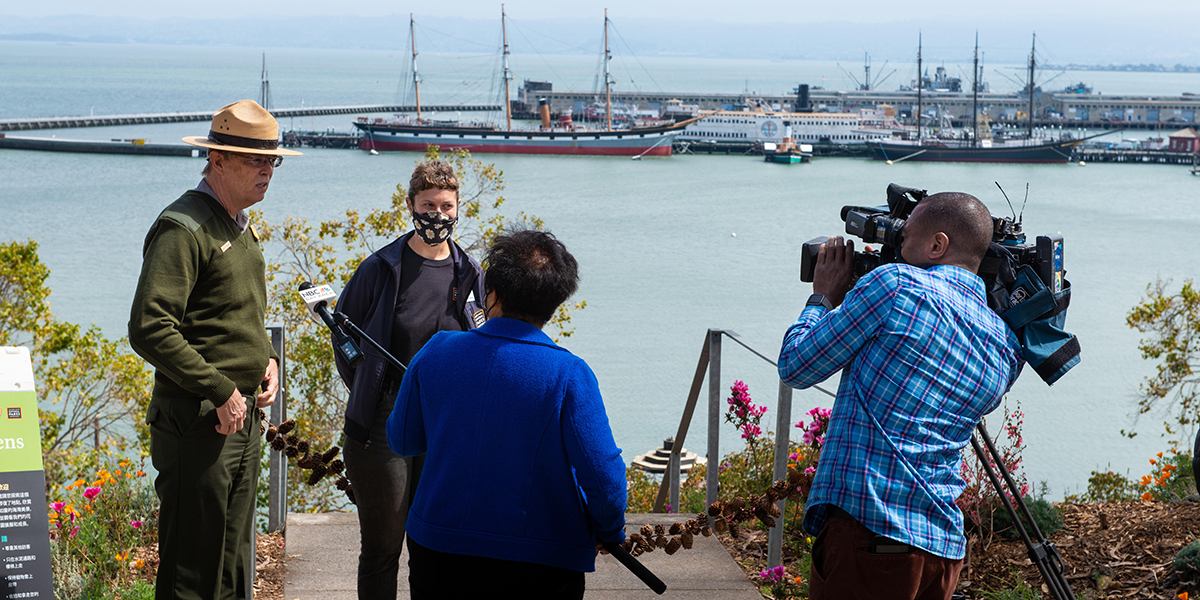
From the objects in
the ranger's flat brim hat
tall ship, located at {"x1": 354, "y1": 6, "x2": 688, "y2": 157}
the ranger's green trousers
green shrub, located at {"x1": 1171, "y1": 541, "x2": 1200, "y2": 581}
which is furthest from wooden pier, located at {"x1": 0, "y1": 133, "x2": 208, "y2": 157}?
green shrub, located at {"x1": 1171, "y1": 541, "x2": 1200, "y2": 581}

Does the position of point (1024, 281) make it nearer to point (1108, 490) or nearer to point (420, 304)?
point (420, 304)

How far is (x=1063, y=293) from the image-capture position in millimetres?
2285

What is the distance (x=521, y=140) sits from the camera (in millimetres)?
68812

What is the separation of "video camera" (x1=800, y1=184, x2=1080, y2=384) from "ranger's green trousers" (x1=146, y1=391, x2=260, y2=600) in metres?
1.60

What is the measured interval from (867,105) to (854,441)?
107 m

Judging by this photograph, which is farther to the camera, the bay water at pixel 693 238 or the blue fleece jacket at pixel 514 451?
the bay water at pixel 693 238

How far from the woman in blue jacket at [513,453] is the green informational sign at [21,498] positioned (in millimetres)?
1225

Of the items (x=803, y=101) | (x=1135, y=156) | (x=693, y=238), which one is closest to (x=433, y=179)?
(x=693, y=238)

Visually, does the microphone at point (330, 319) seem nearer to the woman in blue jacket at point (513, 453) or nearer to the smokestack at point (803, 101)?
the woman in blue jacket at point (513, 453)

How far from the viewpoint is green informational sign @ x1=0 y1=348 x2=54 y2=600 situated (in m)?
2.62

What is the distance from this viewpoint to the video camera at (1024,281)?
2203mm

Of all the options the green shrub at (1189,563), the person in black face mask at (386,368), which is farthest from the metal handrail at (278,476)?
the green shrub at (1189,563)

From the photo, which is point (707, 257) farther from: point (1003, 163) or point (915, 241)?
point (1003, 163)

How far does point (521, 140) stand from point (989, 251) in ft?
222
